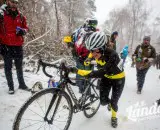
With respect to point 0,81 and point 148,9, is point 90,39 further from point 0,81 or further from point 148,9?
point 148,9

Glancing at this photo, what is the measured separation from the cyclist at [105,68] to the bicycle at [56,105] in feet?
0.92

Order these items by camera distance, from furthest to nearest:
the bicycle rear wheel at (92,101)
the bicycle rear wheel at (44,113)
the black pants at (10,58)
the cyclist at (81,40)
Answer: the cyclist at (81,40), the black pants at (10,58), the bicycle rear wheel at (92,101), the bicycle rear wheel at (44,113)

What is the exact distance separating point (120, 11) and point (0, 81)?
51.7 meters

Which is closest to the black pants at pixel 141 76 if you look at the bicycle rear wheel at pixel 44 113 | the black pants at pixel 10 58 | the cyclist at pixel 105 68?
the cyclist at pixel 105 68

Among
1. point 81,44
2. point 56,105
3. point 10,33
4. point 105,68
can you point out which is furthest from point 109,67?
point 10,33

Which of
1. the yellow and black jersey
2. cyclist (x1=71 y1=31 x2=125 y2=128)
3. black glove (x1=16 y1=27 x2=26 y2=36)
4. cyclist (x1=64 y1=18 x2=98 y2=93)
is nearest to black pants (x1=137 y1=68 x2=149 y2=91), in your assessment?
cyclist (x1=64 y1=18 x2=98 y2=93)

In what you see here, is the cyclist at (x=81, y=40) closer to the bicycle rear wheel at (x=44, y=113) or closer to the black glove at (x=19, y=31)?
the black glove at (x=19, y=31)

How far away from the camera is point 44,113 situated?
3.40 m

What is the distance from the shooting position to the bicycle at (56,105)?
270 centimetres

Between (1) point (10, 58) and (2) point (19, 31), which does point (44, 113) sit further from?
(2) point (19, 31)

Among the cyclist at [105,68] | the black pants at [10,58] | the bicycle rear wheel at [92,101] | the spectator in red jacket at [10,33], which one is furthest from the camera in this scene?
the black pants at [10,58]

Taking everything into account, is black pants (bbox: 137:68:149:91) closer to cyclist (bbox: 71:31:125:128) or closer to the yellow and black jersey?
cyclist (bbox: 71:31:125:128)

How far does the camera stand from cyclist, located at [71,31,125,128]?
3.01 meters

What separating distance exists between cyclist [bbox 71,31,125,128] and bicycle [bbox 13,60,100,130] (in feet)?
0.92
